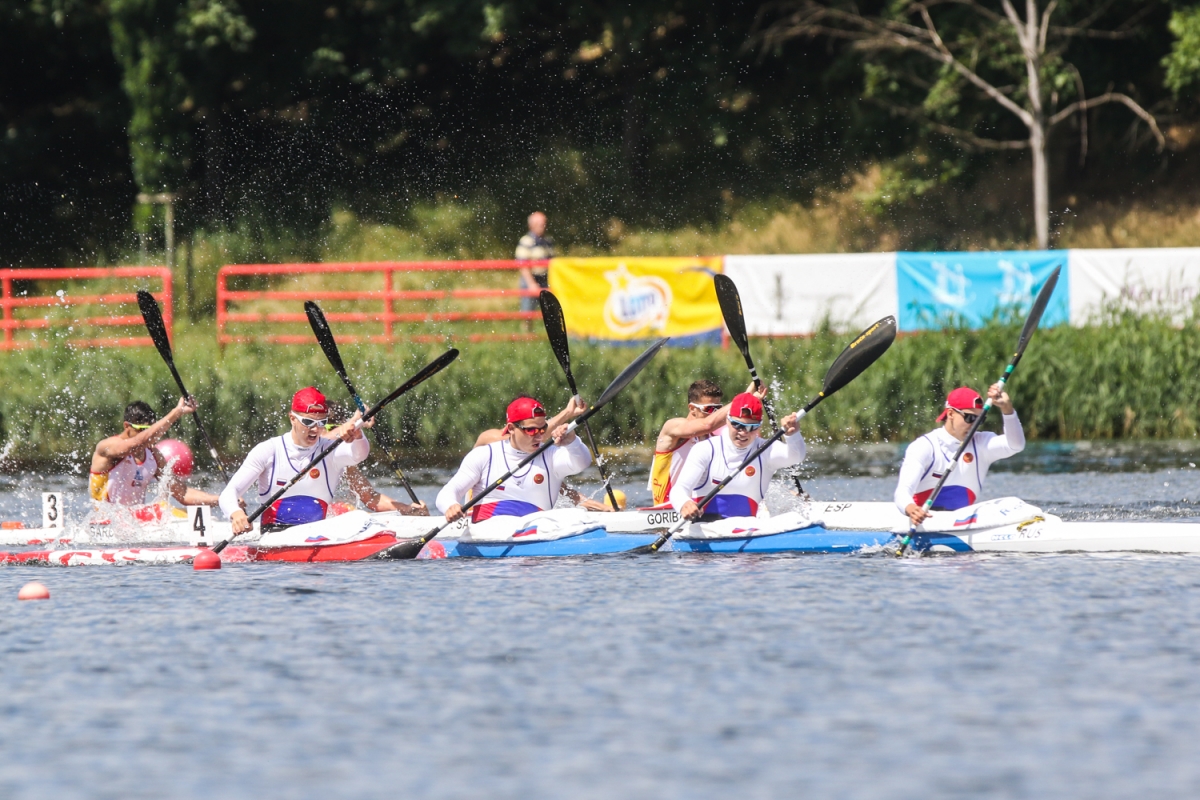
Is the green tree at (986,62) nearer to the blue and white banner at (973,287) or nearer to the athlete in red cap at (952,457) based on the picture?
the blue and white banner at (973,287)

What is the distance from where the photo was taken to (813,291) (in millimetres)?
23844

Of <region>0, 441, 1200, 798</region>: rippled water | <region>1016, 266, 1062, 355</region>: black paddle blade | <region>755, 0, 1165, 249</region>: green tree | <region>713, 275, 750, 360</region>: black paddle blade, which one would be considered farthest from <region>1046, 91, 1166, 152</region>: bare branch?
<region>0, 441, 1200, 798</region>: rippled water

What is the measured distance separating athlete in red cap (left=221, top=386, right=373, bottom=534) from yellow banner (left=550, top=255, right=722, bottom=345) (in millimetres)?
9662

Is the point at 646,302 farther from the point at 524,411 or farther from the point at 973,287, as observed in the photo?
the point at 524,411

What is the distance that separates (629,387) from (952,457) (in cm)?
980

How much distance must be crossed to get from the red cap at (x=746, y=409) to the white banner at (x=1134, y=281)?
33.4 ft

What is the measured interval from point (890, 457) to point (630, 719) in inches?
558

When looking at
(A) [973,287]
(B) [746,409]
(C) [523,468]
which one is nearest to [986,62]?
(A) [973,287]

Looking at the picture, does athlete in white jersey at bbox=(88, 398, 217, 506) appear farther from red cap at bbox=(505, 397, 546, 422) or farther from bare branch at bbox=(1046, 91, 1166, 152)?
bare branch at bbox=(1046, 91, 1166, 152)

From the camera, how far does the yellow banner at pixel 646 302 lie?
24.1 meters

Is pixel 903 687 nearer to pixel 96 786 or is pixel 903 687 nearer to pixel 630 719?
pixel 630 719

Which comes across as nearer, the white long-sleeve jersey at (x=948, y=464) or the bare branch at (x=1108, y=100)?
the white long-sleeve jersey at (x=948, y=464)

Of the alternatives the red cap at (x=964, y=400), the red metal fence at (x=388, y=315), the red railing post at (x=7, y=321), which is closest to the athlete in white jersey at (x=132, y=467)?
the red cap at (x=964, y=400)

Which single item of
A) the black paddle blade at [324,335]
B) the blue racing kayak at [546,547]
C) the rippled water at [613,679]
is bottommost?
the rippled water at [613,679]
